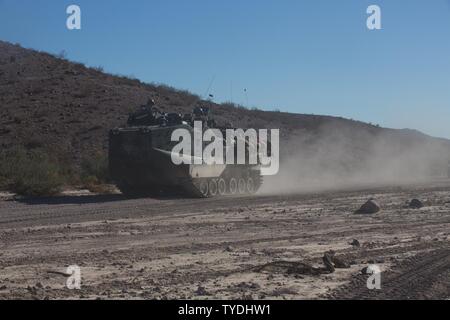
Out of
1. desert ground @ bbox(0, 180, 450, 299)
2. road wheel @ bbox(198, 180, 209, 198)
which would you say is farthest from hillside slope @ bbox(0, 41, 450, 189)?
desert ground @ bbox(0, 180, 450, 299)

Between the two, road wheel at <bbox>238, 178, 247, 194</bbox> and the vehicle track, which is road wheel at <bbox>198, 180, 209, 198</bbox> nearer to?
road wheel at <bbox>238, 178, 247, 194</bbox>

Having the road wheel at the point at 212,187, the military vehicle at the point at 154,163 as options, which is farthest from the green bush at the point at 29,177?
the road wheel at the point at 212,187

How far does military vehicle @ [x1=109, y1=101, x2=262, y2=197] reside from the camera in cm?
2466

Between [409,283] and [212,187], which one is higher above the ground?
[212,187]

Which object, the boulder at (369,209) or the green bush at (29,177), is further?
the green bush at (29,177)

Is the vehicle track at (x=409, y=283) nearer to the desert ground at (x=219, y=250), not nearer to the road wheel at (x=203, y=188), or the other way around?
the desert ground at (x=219, y=250)

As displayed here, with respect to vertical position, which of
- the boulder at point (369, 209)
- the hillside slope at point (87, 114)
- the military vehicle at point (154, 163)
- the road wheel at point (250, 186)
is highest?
the hillside slope at point (87, 114)

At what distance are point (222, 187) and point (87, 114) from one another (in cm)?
2296

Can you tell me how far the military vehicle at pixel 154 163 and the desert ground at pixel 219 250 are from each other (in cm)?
321

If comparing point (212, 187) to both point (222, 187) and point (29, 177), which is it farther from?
point (29, 177)

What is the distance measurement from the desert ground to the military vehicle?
10.5 ft

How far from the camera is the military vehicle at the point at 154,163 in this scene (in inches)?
971

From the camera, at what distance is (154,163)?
24.7 metres
